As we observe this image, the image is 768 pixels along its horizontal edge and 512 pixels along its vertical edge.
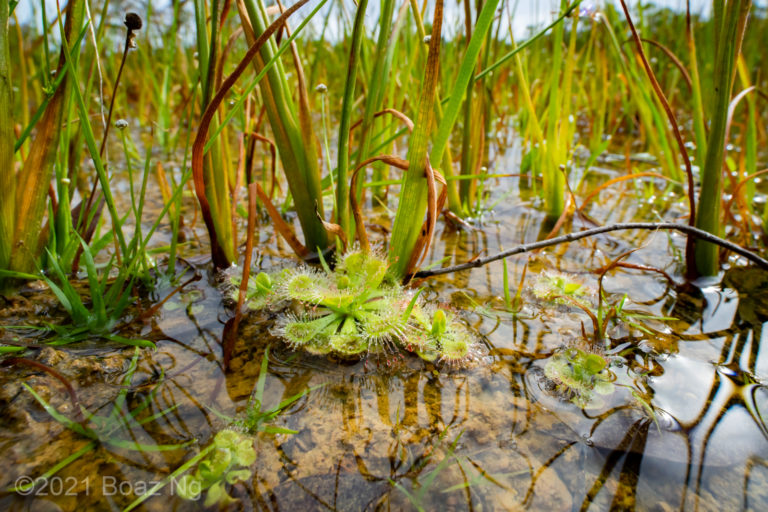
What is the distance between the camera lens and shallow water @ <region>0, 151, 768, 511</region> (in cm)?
76

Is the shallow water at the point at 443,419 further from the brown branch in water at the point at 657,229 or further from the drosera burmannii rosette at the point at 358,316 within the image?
the brown branch in water at the point at 657,229

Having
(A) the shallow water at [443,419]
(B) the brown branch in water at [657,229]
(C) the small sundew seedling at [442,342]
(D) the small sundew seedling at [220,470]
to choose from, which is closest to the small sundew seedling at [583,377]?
(A) the shallow water at [443,419]

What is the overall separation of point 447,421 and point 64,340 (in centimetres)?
95

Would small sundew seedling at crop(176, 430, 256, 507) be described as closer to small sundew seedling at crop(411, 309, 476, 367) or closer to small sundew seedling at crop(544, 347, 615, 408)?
small sundew seedling at crop(411, 309, 476, 367)

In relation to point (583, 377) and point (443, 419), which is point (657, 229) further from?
point (443, 419)

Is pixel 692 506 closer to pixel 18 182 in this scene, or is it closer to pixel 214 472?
pixel 214 472

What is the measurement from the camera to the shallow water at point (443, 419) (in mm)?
761

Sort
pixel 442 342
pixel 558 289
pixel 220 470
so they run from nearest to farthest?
pixel 220 470 < pixel 442 342 < pixel 558 289

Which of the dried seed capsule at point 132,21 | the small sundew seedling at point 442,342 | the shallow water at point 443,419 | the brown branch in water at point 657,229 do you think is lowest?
the shallow water at point 443,419

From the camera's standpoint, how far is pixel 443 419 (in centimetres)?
92

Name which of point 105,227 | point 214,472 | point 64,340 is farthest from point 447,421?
point 105,227

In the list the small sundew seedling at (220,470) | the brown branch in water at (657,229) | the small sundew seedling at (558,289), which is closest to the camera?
the small sundew seedling at (220,470)

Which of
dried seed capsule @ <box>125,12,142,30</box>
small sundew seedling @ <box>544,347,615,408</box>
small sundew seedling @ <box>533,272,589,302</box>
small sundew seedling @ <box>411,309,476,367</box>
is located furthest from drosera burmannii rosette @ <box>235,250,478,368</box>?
dried seed capsule @ <box>125,12,142,30</box>

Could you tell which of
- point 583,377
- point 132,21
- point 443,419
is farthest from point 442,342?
point 132,21
